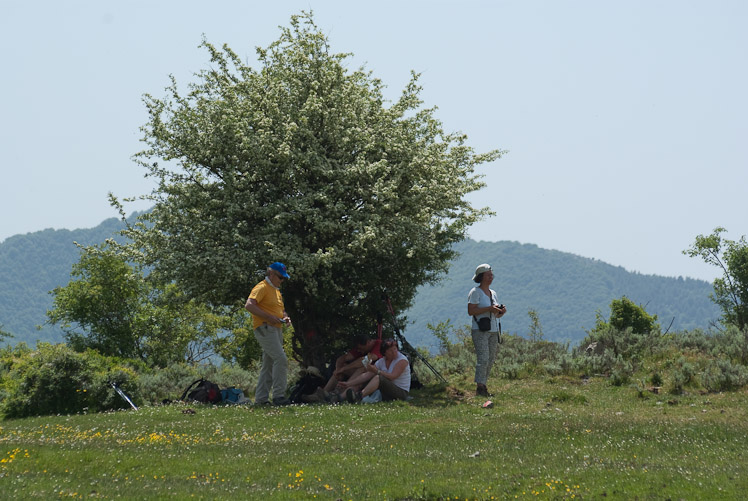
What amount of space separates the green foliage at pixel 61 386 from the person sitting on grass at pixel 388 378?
5.66m

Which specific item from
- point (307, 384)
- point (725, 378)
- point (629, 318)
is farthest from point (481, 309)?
point (629, 318)

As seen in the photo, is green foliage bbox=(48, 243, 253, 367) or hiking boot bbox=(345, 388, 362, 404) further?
green foliage bbox=(48, 243, 253, 367)

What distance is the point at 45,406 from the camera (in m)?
17.8

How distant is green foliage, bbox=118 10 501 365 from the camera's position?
69.8 ft

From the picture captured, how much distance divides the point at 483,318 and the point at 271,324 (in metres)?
4.93

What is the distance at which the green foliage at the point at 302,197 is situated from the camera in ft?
69.8

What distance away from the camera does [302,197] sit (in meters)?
21.8

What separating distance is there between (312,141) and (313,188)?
136 cm

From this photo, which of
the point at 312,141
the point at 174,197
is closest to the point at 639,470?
the point at 312,141

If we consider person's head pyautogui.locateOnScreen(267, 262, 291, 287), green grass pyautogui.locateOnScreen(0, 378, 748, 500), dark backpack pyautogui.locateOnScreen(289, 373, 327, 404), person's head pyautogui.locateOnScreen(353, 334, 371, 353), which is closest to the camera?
green grass pyautogui.locateOnScreen(0, 378, 748, 500)

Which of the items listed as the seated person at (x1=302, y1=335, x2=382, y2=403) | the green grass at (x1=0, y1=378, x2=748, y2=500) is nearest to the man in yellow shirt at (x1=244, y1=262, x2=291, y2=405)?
the seated person at (x1=302, y1=335, x2=382, y2=403)

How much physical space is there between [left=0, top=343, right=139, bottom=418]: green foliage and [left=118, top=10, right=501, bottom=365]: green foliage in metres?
3.69

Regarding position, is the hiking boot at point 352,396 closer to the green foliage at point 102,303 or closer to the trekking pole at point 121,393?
the trekking pole at point 121,393

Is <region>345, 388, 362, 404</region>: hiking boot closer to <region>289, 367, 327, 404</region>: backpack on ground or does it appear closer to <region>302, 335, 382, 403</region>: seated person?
<region>302, 335, 382, 403</region>: seated person
